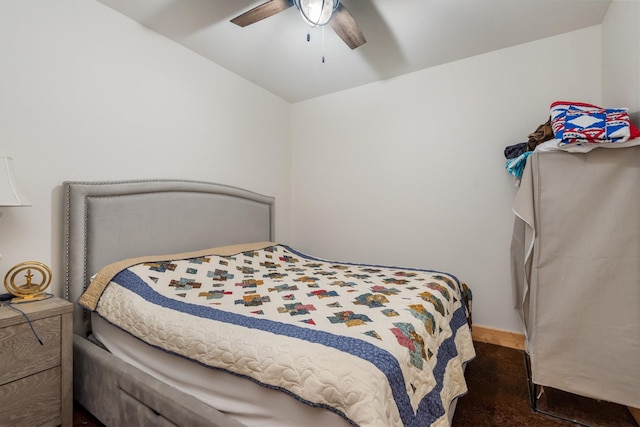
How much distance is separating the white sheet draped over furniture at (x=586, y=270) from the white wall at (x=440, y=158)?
853 mm

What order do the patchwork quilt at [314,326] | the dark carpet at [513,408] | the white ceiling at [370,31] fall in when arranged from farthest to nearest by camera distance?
the white ceiling at [370,31], the dark carpet at [513,408], the patchwork quilt at [314,326]

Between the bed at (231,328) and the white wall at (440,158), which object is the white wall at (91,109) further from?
the white wall at (440,158)

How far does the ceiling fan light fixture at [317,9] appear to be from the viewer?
1561 millimetres

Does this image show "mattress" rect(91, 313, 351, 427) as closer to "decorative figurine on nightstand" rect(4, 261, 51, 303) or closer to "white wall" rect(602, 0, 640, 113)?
"decorative figurine on nightstand" rect(4, 261, 51, 303)

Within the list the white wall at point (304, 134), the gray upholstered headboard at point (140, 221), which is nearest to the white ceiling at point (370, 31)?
the white wall at point (304, 134)

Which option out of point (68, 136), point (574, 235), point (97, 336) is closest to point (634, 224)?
point (574, 235)

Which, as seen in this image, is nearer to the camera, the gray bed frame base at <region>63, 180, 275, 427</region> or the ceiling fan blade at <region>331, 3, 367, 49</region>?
the gray bed frame base at <region>63, 180, 275, 427</region>

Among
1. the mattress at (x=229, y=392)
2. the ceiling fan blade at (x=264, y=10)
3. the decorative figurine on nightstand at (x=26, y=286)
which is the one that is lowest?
the mattress at (x=229, y=392)

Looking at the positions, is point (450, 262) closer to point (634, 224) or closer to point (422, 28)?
point (634, 224)

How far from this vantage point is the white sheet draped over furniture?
1410 mm

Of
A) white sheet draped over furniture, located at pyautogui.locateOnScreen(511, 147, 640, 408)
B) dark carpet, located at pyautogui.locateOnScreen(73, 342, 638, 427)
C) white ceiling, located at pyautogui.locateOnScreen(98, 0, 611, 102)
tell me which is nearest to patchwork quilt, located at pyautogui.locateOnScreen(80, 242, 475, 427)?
dark carpet, located at pyautogui.locateOnScreen(73, 342, 638, 427)

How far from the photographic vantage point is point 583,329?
58.9 inches

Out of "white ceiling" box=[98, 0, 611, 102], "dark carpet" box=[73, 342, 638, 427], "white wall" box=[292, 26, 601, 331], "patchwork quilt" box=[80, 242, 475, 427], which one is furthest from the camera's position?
"white wall" box=[292, 26, 601, 331]

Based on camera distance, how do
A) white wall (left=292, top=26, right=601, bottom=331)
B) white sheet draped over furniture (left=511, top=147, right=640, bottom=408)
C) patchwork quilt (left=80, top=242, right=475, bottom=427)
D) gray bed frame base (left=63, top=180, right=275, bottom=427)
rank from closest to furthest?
patchwork quilt (left=80, top=242, right=475, bottom=427) < gray bed frame base (left=63, top=180, right=275, bottom=427) < white sheet draped over furniture (left=511, top=147, right=640, bottom=408) < white wall (left=292, top=26, right=601, bottom=331)
